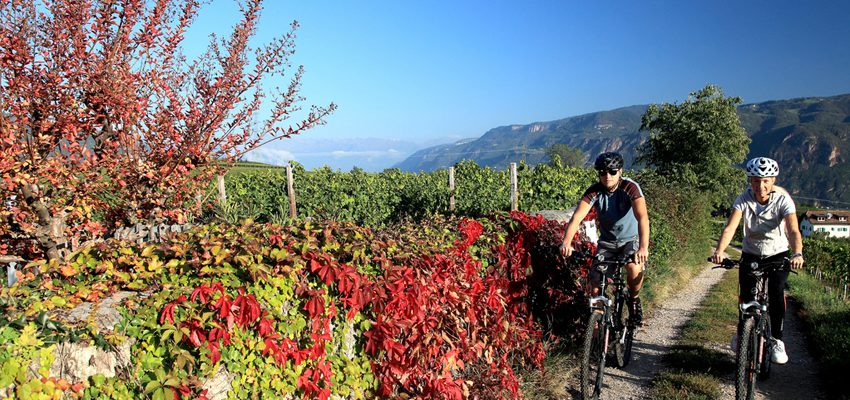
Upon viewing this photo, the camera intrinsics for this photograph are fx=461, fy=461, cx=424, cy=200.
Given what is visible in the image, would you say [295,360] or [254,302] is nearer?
[254,302]

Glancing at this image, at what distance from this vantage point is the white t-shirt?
373 centimetres

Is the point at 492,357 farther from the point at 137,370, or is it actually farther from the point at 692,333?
the point at 692,333

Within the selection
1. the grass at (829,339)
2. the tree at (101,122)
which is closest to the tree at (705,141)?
the grass at (829,339)

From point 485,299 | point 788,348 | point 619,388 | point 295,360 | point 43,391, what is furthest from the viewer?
point 788,348

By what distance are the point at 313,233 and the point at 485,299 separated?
140cm

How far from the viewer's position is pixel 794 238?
11.7 feet

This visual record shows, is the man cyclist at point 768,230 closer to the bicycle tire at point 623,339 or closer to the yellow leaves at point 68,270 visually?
the bicycle tire at point 623,339

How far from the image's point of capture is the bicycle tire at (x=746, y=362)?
3486 mm

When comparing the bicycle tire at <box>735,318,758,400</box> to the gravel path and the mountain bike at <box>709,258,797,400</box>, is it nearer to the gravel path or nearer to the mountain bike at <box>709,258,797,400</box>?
the mountain bike at <box>709,258,797,400</box>

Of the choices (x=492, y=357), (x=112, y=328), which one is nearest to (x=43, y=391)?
(x=112, y=328)

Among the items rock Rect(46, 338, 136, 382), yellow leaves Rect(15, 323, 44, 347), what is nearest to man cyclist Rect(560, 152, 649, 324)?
rock Rect(46, 338, 136, 382)

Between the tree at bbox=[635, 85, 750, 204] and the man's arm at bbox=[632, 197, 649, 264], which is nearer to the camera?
the man's arm at bbox=[632, 197, 649, 264]

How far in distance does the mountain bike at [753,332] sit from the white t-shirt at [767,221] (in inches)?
7.5

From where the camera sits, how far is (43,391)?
5.42ft
